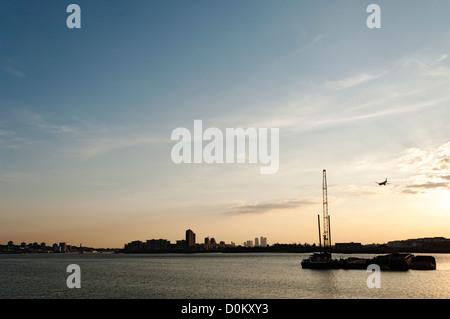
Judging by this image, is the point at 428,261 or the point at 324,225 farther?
the point at 324,225

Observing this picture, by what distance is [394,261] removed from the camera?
125500 mm
